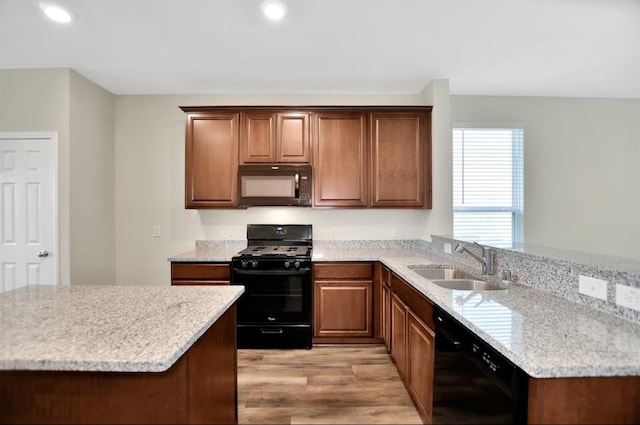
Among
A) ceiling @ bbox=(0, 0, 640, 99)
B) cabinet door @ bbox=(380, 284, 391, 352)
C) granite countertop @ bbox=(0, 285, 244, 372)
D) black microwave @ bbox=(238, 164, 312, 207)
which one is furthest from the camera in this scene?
black microwave @ bbox=(238, 164, 312, 207)

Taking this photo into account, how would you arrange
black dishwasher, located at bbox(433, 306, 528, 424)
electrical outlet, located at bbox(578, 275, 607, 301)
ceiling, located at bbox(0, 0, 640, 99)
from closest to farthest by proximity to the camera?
1. black dishwasher, located at bbox(433, 306, 528, 424)
2. electrical outlet, located at bbox(578, 275, 607, 301)
3. ceiling, located at bbox(0, 0, 640, 99)

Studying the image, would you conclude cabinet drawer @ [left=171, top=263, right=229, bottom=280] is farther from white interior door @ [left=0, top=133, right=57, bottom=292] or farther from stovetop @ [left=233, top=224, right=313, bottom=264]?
white interior door @ [left=0, top=133, right=57, bottom=292]

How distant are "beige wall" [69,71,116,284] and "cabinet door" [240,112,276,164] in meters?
1.57

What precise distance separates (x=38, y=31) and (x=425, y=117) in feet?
11.3

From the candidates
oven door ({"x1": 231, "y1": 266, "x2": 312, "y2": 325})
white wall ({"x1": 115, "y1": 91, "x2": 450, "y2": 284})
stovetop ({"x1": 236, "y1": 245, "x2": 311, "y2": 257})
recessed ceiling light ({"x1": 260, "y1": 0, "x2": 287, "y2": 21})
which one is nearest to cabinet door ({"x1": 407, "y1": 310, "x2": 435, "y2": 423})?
oven door ({"x1": 231, "y1": 266, "x2": 312, "y2": 325})

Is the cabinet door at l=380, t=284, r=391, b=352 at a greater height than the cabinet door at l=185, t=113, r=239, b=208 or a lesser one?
lesser

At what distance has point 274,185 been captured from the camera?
311 centimetres

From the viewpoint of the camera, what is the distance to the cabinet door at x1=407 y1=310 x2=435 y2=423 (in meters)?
1.65

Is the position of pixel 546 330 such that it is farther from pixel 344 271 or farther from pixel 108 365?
pixel 344 271

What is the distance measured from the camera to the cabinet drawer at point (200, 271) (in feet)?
9.23

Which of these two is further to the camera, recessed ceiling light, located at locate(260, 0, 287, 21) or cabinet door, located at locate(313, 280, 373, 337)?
cabinet door, located at locate(313, 280, 373, 337)

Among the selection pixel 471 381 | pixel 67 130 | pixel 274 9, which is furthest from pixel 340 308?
pixel 67 130

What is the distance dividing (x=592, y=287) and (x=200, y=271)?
2820mm

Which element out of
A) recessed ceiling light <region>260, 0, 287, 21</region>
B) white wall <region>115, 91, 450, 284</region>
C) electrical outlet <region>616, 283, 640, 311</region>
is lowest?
electrical outlet <region>616, 283, 640, 311</region>
